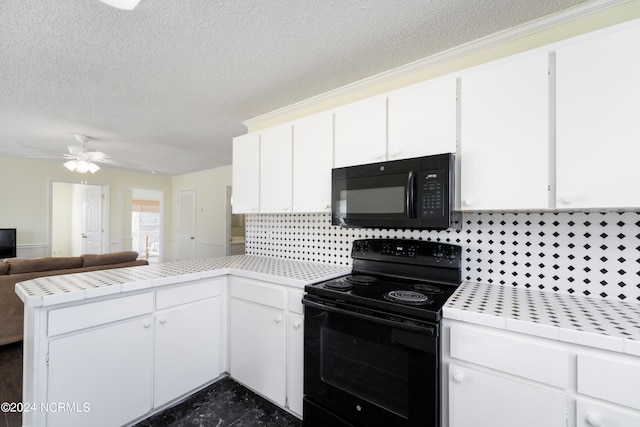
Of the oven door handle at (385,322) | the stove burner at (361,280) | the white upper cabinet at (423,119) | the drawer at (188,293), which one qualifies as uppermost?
the white upper cabinet at (423,119)

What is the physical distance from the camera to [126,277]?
5.64 feet

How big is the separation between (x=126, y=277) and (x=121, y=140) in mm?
2887

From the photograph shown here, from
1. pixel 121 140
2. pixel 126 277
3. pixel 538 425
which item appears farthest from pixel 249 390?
pixel 121 140

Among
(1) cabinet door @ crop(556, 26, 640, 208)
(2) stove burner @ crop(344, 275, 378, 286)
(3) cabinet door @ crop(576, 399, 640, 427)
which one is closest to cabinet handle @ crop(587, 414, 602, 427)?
(3) cabinet door @ crop(576, 399, 640, 427)

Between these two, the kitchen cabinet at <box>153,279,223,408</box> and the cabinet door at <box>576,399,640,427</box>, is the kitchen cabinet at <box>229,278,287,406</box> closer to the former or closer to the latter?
the kitchen cabinet at <box>153,279,223,408</box>

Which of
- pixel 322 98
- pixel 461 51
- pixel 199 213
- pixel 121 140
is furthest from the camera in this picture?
pixel 199 213

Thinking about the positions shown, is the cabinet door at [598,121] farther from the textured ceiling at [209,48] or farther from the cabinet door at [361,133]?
the cabinet door at [361,133]

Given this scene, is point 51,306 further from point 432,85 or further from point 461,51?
point 461,51

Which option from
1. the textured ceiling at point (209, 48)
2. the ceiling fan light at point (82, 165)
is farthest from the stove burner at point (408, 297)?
the ceiling fan light at point (82, 165)

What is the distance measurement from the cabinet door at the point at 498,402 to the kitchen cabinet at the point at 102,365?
174 centimetres

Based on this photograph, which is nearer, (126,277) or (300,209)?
(126,277)

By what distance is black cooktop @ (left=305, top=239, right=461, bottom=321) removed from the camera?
1.29 metres

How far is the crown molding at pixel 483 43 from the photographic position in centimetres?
134

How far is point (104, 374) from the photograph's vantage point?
1514 millimetres
